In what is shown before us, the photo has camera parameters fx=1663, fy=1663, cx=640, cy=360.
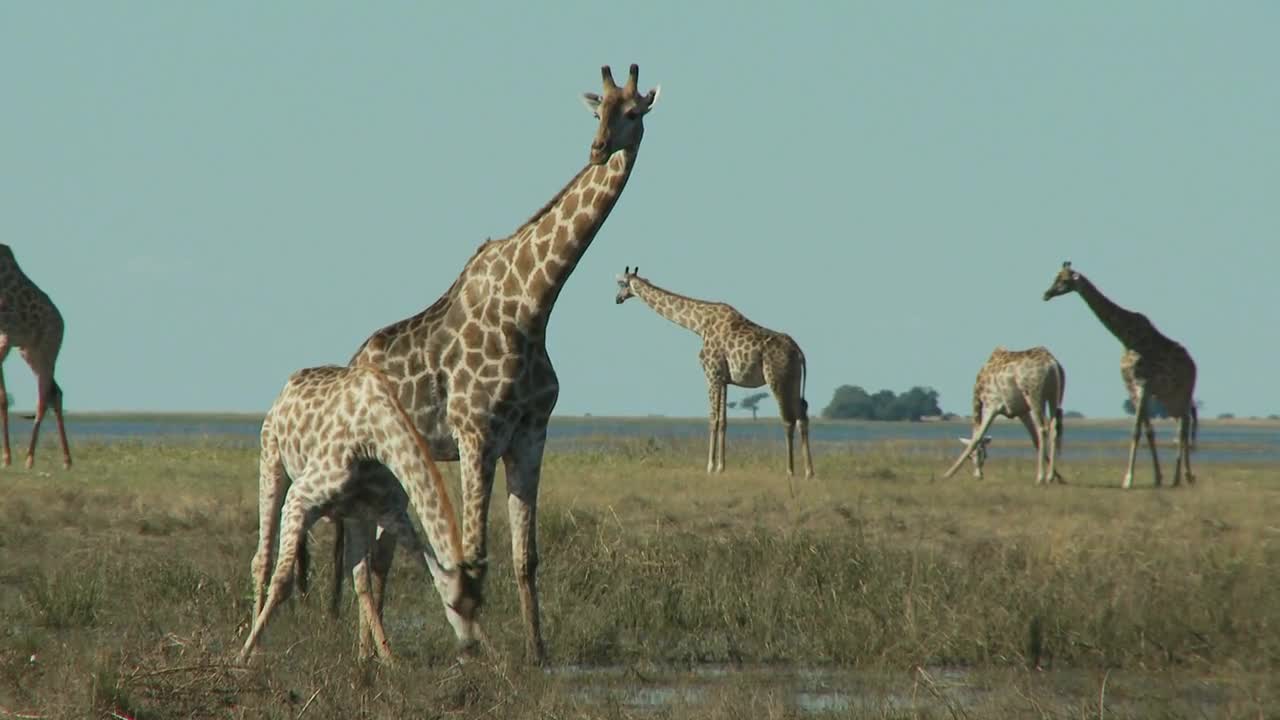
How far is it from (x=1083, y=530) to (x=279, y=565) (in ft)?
29.1

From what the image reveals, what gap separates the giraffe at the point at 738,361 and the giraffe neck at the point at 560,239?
11824 millimetres

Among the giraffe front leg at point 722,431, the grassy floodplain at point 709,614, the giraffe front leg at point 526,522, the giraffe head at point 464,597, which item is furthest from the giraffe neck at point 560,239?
the giraffe front leg at point 722,431

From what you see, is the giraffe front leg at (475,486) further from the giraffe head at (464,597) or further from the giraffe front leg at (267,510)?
the giraffe head at (464,597)

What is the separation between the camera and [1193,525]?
52.1 feet

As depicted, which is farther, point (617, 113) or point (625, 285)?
point (625, 285)

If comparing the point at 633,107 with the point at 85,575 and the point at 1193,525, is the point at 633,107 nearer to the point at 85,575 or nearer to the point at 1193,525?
the point at 85,575

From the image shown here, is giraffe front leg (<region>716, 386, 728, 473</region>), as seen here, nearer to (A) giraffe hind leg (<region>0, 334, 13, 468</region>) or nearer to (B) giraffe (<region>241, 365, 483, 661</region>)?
(A) giraffe hind leg (<region>0, 334, 13, 468</region>)

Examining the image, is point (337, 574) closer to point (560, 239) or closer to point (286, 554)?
point (286, 554)

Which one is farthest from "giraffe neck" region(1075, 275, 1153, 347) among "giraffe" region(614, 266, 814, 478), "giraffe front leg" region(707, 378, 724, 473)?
"giraffe front leg" region(707, 378, 724, 473)

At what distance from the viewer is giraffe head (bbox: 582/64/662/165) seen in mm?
9023

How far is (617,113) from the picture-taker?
29.7 feet

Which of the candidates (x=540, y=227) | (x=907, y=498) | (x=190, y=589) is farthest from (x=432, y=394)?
(x=907, y=498)

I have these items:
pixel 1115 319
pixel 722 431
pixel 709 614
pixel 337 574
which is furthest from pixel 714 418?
pixel 337 574

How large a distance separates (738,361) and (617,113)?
542 inches
